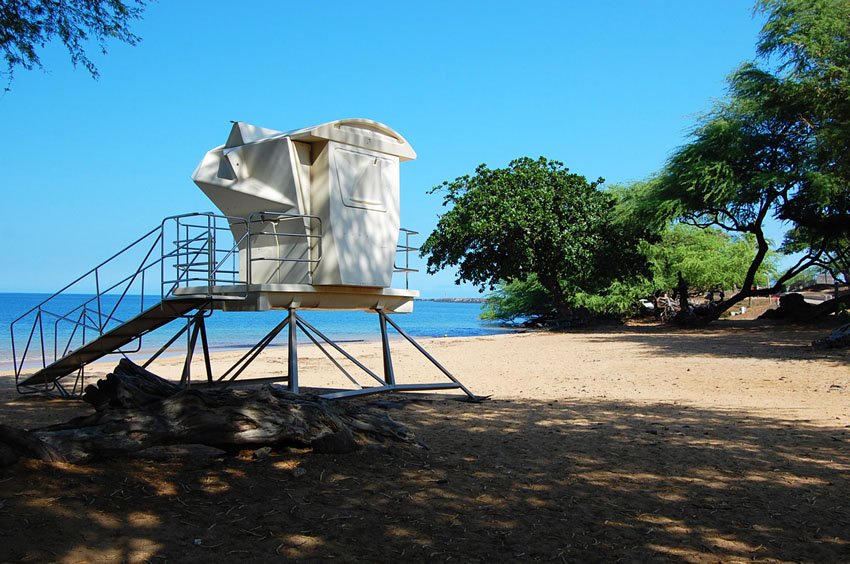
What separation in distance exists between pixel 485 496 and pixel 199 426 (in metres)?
2.57

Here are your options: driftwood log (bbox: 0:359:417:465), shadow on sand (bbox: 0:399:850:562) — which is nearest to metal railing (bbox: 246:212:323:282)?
driftwood log (bbox: 0:359:417:465)

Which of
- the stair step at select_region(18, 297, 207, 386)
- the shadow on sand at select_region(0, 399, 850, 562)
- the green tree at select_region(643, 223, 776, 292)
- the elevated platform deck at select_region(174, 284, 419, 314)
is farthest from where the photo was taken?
the green tree at select_region(643, 223, 776, 292)

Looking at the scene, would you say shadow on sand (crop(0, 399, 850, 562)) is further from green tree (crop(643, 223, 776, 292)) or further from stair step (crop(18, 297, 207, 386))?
green tree (crop(643, 223, 776, 292))

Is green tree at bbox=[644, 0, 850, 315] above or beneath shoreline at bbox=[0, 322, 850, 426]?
above

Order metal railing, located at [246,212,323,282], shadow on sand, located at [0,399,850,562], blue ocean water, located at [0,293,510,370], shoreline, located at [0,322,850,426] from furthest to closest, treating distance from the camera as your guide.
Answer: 1. blue ocean water, located at [0,293,510,370]
2. shoreline, located at [0,322,850,426]
3. metal railing, located at [246,212,323,282]
4. shadow on sand, located at [0,399,850,562]

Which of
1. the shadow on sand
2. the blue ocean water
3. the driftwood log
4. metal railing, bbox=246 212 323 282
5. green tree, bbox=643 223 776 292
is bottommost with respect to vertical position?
the shadow on sand

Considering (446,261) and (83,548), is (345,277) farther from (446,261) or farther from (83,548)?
(446,261)

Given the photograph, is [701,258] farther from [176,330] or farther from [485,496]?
[176,330]

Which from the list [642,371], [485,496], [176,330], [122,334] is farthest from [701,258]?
[176,330]

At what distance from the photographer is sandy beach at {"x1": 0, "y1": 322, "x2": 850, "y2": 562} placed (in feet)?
16.4

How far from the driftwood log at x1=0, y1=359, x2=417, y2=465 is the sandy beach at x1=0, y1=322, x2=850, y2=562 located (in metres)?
0.15

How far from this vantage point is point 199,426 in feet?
21.9

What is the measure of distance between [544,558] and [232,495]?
2441 millimetres

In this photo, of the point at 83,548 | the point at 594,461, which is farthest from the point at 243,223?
the point at 83,548
